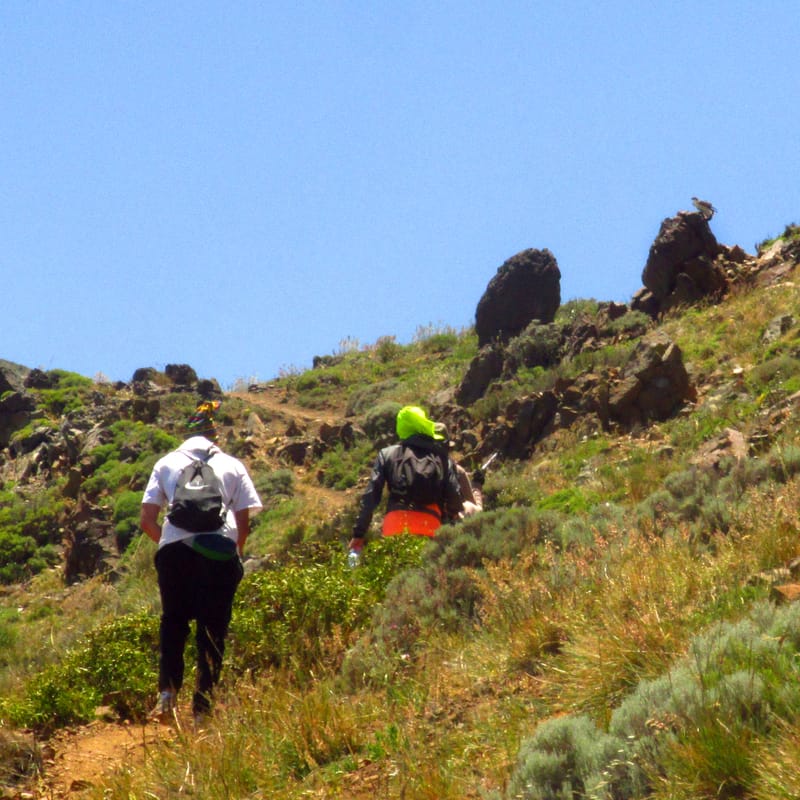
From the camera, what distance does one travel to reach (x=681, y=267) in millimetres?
20797

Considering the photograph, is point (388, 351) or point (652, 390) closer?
point (652, 390)

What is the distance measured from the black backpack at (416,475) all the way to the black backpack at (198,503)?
2460mm

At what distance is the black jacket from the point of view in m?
8.18

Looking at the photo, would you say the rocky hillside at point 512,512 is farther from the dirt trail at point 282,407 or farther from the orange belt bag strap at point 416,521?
the orange belt bag strap at point 416,521

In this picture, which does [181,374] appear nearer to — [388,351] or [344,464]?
A: [388,351]

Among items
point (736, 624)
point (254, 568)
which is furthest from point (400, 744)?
point (254, 568)

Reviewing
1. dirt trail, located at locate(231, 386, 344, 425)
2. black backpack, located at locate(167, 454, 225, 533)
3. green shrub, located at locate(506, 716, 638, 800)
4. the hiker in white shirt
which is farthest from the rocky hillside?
black backpack, located at locate(167, 454, 225, 533)

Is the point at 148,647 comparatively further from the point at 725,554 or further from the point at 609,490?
the point at 609,490

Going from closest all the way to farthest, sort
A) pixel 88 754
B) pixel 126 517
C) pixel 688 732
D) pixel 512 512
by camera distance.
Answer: pixel 688 732
pixel 88 754
pixel 512 512
pixel 126 517

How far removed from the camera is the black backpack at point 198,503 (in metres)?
5.66

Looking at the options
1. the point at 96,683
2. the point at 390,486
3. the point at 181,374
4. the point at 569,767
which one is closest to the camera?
the point at 569,767

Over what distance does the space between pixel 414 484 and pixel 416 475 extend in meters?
0.08

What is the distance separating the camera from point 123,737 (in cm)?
583

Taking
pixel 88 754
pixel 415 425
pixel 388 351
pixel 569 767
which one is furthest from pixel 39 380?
pixel 569 767
